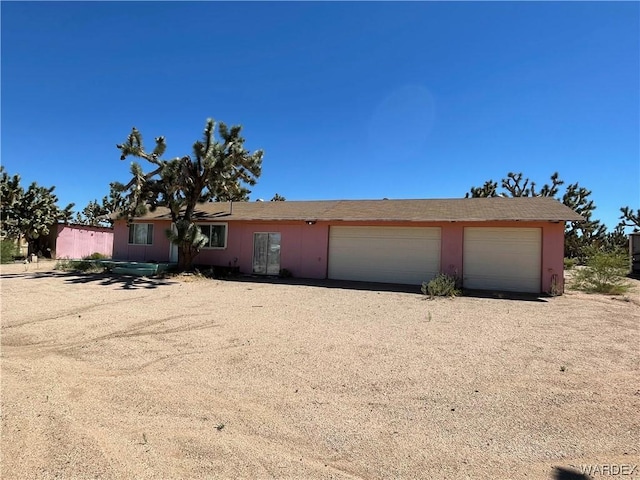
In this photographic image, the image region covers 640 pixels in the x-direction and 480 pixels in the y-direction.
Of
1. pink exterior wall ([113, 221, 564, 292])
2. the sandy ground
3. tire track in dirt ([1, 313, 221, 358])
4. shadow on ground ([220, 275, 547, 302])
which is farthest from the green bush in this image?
tire track in dirt ([1, 313, 221, 358])

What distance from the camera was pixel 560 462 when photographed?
2.99m

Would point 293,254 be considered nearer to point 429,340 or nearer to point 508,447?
point 429,340

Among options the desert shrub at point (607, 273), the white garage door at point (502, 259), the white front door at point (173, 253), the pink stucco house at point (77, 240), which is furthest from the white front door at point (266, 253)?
the pink stucco house at point (77, 240)

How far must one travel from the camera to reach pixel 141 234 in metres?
21.1

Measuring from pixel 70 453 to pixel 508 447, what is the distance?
142 inches

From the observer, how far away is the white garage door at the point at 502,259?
45.3 ft

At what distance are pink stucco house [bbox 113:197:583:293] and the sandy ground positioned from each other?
5692 millimetres

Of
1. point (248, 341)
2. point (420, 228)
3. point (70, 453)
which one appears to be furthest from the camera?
point (420, 228)

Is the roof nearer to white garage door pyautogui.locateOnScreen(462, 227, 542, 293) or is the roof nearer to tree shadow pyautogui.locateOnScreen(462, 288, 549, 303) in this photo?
white garage door pyautogui.locateOnScreen(462, 227, 542, 293)

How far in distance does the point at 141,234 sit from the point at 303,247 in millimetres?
10029

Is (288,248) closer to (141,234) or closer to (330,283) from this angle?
(330,283)

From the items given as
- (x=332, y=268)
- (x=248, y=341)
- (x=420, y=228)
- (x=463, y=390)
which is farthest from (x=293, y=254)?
(x=463, y=390)

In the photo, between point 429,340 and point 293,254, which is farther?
point 293,254

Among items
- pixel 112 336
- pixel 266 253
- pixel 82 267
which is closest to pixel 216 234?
pixel 266 253
